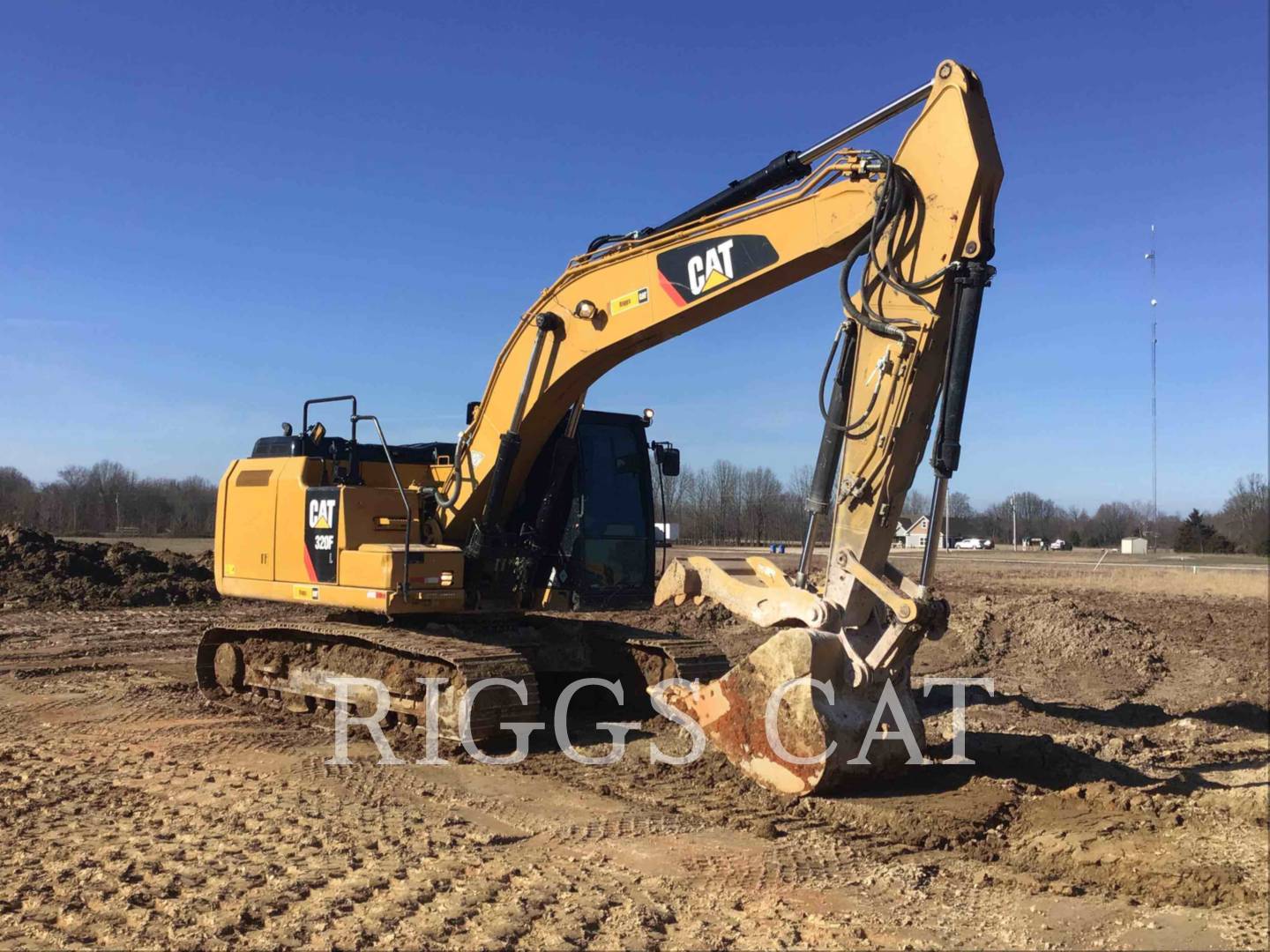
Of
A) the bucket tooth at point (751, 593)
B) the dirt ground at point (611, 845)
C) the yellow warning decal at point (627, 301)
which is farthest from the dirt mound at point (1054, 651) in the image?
the yellow warning decal at point (627, 301)

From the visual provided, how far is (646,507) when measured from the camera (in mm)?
9445

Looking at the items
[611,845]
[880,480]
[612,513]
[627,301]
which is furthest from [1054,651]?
[611,845]

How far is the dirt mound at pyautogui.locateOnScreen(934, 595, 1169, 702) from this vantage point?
12.5 metres

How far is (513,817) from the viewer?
619 centimetres

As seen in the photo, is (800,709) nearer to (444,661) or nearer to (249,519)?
(444,661)

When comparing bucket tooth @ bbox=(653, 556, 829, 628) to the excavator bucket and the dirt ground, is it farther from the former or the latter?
the dirt ground

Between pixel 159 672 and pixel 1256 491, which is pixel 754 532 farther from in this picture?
pixel 159 672

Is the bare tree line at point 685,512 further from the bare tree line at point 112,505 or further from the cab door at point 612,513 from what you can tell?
the cab door at point 612,513

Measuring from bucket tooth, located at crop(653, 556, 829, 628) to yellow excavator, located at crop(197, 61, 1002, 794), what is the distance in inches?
0.6

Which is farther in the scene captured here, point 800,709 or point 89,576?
point 89,576

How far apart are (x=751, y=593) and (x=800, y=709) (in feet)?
2.65

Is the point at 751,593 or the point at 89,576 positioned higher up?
the point at 751,593

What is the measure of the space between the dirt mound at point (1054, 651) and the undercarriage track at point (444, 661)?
5120mm

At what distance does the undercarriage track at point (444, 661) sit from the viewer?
7848 mm
